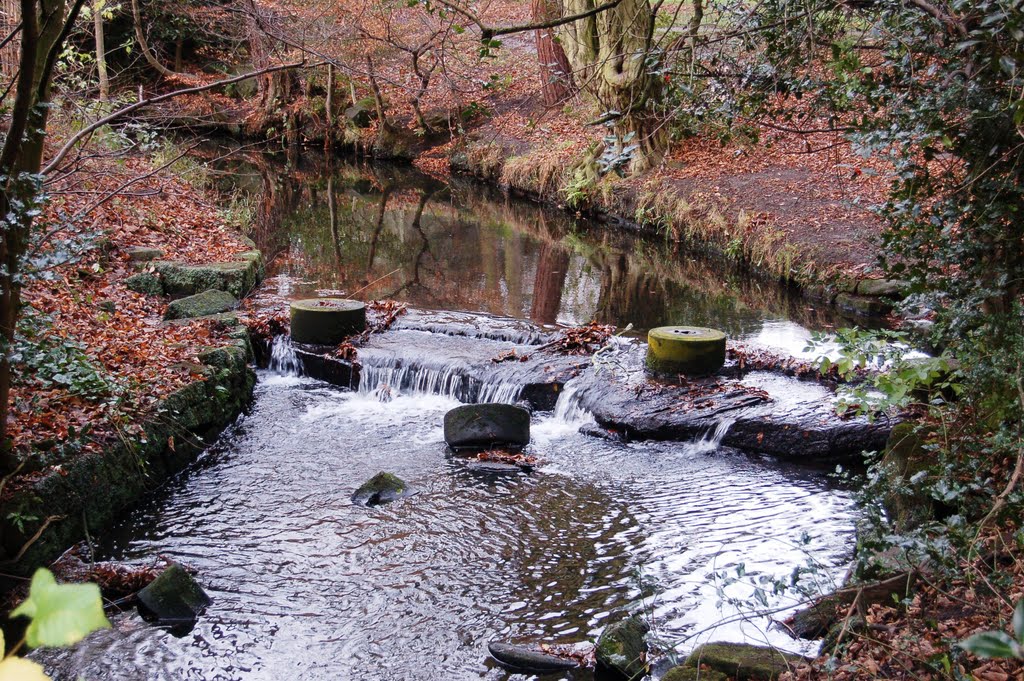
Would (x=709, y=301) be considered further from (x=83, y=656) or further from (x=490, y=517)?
(x=83, y=656)

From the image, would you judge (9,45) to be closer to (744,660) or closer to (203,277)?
(203,277)

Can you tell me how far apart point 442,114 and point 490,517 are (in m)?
22.2

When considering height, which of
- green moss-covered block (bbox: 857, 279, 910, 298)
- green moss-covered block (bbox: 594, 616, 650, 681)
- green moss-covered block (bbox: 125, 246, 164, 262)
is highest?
green moss-covered block (bbox: 125, 246, 164, 262)

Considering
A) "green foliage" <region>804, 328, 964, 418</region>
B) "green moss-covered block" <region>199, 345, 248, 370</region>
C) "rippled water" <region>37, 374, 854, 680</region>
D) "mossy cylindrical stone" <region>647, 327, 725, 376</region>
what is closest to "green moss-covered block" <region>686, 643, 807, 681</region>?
"rippled water" <region>37, 374, 854, 680</region>

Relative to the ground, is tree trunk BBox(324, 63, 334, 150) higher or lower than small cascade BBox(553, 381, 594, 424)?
higher

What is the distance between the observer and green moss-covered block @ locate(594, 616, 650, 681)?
518 cm

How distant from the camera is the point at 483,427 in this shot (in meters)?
8.84

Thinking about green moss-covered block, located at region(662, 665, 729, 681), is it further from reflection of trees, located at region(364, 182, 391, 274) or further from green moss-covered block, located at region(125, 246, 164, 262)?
reflection of trees, located at region(364, 182, 391, 274)

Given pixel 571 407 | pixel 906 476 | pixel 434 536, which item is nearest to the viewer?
pixel 906 476

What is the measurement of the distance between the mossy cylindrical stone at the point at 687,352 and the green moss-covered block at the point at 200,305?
532 cm

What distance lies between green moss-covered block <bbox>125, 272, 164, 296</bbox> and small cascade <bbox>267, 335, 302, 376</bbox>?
1603 mm

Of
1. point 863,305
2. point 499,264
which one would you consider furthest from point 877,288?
point 499,264

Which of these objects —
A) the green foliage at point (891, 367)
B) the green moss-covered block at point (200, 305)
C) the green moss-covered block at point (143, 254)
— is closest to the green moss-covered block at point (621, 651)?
the green foliage at point (891, 367)

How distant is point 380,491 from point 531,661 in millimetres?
2723
